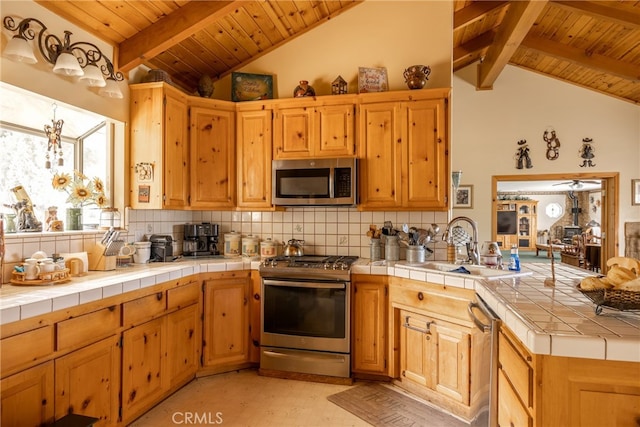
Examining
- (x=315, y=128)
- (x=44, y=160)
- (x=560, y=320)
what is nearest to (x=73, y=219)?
(x=44, y=160)

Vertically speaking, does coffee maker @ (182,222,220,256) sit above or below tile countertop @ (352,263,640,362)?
above

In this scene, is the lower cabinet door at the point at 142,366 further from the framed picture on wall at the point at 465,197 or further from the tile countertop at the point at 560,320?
the framed picture on wall at the point at 465,197

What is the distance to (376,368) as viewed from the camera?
2.61 meters

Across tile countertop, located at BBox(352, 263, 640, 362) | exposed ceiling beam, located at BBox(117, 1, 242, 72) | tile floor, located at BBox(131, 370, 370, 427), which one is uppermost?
exposed ceiling beam, located at BBox(117, 1, 242, 72)

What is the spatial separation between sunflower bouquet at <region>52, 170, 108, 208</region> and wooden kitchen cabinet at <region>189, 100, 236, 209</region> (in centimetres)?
66

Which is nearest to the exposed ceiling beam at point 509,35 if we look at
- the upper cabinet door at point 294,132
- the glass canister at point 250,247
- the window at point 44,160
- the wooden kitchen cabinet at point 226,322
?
the upper cabinet door at point 294,132

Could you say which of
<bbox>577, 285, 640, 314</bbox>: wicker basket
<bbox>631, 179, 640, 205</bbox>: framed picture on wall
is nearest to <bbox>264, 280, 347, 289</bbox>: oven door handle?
<bbox>577, 285, 640, 314</bbox>: wicker basket

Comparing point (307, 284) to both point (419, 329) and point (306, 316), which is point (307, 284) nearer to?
point (306, 316)

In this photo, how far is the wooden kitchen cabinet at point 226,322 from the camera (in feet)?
8.89

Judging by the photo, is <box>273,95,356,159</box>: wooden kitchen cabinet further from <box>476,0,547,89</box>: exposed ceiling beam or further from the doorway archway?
the doorway archway

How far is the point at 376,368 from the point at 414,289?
68 cm

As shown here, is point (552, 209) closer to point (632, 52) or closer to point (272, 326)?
point (632, 52)

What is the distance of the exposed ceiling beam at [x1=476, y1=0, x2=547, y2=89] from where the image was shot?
3232 mm

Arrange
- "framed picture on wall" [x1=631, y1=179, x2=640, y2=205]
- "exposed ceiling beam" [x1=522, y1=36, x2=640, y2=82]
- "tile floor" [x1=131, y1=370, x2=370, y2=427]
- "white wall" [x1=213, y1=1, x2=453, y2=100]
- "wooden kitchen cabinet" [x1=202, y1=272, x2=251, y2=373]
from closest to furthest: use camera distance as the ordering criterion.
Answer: "tile floor" [x1=131, y1=370, x2=370, y2=427] → "wooden kitchen cabinet" [x1=202, y1=272, x2=251, y2=373] → "white wall" [x1=213, y1=1, x2=453, y2=100] → "exposed ceiling beam" [x1=522, y1=36, x2=640, y2=82] → "framed picture on wall" [x1=631, y1=179, x2=640, y2=205]
